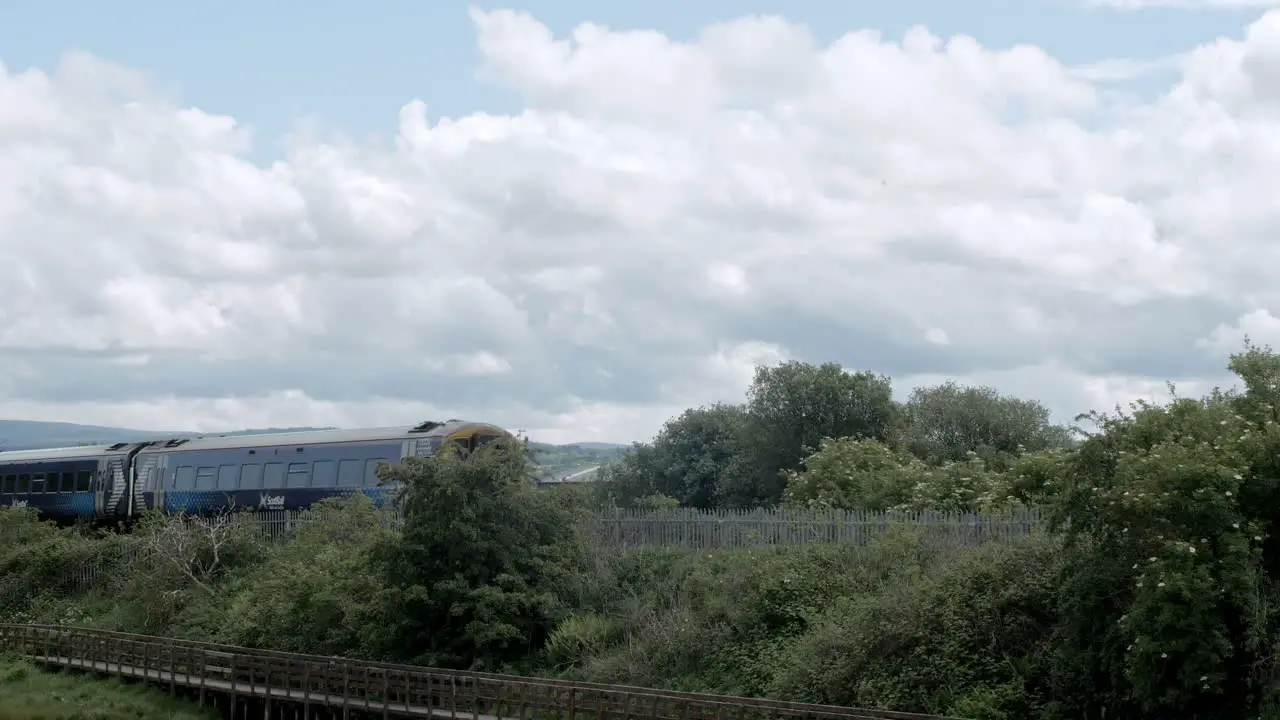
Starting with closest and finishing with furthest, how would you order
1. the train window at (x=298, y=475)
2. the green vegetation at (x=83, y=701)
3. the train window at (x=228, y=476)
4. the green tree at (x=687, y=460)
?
the green vegetation at (x=83, y=701), the train window at (x=298, y=475), the train window at (x=228, y=476), the green tree at (x=687, y=460)

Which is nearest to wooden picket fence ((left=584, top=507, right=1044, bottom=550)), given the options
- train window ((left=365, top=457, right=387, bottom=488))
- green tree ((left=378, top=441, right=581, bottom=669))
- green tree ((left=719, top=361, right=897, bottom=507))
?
green tree ((left=378, top=441, right=581, bottom=669))

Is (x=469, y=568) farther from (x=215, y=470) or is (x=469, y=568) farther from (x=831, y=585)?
(x=215, y=470)

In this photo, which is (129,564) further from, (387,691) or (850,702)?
(850,702)

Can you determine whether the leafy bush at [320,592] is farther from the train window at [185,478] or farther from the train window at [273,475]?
the train window at [185,478]

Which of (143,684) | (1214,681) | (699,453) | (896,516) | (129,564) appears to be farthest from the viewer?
(699,453)

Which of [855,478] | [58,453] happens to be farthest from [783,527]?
[58,453]

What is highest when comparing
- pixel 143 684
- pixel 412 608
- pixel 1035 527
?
pixel 1035 527

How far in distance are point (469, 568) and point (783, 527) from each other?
703cm

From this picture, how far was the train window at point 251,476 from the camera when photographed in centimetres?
4356

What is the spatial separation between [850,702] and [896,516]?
7823mm

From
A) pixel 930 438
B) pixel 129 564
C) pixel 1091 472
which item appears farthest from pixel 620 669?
pixel 930 438

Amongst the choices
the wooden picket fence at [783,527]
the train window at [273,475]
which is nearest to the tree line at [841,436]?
the wooden picket fence at [783,527]

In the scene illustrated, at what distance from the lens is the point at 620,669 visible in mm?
25672

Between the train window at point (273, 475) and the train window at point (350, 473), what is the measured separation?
10.8ft
